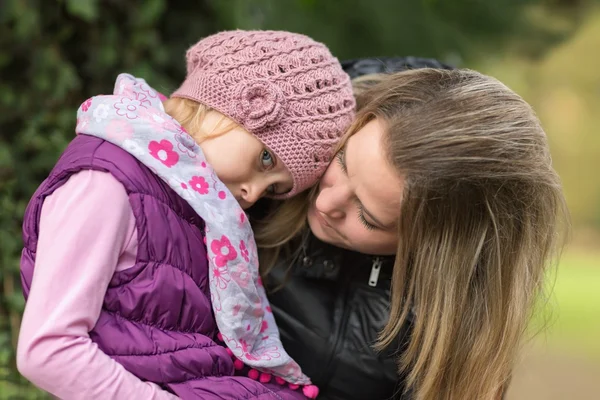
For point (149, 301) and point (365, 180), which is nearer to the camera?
point (149, 301)

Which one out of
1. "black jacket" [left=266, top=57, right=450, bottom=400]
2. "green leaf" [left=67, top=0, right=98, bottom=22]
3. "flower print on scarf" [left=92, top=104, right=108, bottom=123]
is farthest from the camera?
"green leaf" [left=67, top=0, right=98, bottom=22]

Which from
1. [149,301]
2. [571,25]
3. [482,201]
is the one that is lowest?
[149,301]

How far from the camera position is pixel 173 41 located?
2947mm

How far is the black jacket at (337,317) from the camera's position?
1.96m

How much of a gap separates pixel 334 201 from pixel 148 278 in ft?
1.54

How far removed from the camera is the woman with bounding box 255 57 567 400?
1.63 meters

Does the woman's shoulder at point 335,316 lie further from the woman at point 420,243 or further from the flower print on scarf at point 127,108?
the flower print on scarf at point 127,108

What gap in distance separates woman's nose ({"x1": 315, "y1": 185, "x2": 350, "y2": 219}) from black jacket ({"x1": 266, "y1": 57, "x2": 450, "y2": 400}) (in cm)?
28

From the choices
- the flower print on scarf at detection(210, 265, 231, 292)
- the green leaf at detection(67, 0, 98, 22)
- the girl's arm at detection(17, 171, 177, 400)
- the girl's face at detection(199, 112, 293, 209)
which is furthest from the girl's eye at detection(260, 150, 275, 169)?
the green leaf at detection(67, 0, 98, 22)

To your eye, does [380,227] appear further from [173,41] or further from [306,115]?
[173,41]

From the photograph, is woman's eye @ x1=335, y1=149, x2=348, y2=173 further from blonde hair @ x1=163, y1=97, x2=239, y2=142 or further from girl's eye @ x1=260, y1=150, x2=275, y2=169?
blonde hair @ x1=163, y1=97, x2=239, y2=142

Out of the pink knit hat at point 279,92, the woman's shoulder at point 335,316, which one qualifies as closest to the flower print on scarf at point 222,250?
the pink knit hat at point 279,92

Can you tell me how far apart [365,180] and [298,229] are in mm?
372

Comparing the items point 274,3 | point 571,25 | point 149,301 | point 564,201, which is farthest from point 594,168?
point 149,301
